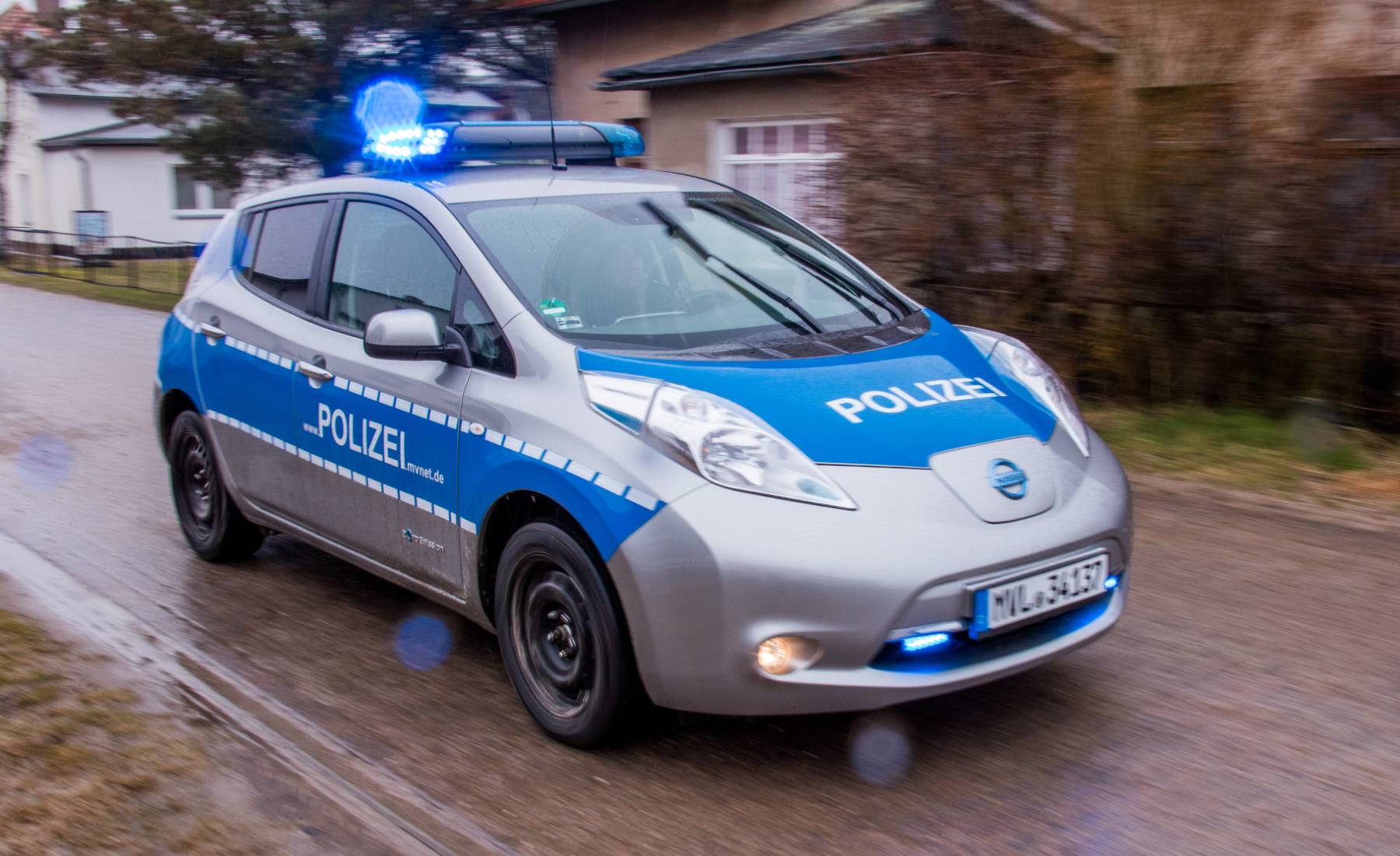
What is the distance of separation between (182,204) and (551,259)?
37.8 m

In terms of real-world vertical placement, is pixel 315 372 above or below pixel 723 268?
below

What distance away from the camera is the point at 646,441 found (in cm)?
362

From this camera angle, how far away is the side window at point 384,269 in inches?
177

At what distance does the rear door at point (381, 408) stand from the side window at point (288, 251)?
0.59 ft

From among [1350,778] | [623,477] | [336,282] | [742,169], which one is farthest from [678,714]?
[742,169]

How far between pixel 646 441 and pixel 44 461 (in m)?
6.21

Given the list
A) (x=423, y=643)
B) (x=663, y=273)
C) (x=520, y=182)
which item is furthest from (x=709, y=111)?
(x=423, y=643)

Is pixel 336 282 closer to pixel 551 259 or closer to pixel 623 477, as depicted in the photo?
pixel 551 259

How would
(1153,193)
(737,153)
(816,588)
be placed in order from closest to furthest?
(816,588), (1153,193), (737,153)

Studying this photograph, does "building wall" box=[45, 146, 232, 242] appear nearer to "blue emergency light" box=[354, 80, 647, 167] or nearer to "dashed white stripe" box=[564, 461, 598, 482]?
"blue emergency light" box=[354, 80, 647, 167]

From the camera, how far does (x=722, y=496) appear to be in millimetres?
3465

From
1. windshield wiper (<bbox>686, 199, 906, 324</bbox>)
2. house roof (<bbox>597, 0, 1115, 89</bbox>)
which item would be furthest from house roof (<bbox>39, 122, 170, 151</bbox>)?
windshield wiper (<bbox>686, 199, 906, 324</bbox>)

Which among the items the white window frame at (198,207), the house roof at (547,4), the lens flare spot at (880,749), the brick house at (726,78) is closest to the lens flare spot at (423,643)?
the lens flare spot at (880,749)

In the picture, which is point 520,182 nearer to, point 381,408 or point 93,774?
point 381,408
